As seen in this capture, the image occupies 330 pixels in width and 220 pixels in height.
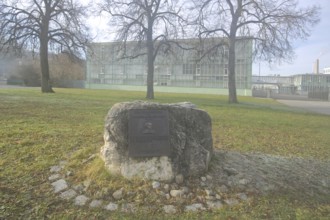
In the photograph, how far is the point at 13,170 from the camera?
5293mm

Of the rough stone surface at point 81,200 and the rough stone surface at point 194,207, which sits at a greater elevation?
the rough stone surface at point 81,200

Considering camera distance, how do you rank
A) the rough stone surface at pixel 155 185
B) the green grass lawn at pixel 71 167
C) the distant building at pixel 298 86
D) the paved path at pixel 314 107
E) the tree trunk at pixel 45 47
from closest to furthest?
the green grass lawn at pixel 71 167, the rough stone surface at pixel 155 185, the paved path at pixel 314 107, the tree trunk at pixel 45 47, the distant building at pixel 298 86

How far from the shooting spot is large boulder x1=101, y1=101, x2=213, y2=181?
5070 mm

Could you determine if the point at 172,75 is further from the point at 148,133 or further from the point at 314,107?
the point at 148,133

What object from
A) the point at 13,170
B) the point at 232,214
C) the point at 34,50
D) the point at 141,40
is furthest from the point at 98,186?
the point at 34,50

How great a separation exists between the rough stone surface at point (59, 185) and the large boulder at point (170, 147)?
0.66 m

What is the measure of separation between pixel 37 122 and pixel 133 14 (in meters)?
20.3

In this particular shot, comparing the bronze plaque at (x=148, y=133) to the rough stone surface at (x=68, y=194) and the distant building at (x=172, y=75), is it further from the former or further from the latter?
the distant building at (x=172, y=75)

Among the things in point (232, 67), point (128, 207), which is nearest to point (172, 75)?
point (232, 67)

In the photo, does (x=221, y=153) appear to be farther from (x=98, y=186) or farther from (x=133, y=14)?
(x=133, y=14)

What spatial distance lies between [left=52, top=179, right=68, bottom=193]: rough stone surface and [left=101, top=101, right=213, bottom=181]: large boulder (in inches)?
26.0

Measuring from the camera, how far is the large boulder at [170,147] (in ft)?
16.6

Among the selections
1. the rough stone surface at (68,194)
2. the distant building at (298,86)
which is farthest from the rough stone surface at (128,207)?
the distant building at (298,86)

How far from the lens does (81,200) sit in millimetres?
4512
